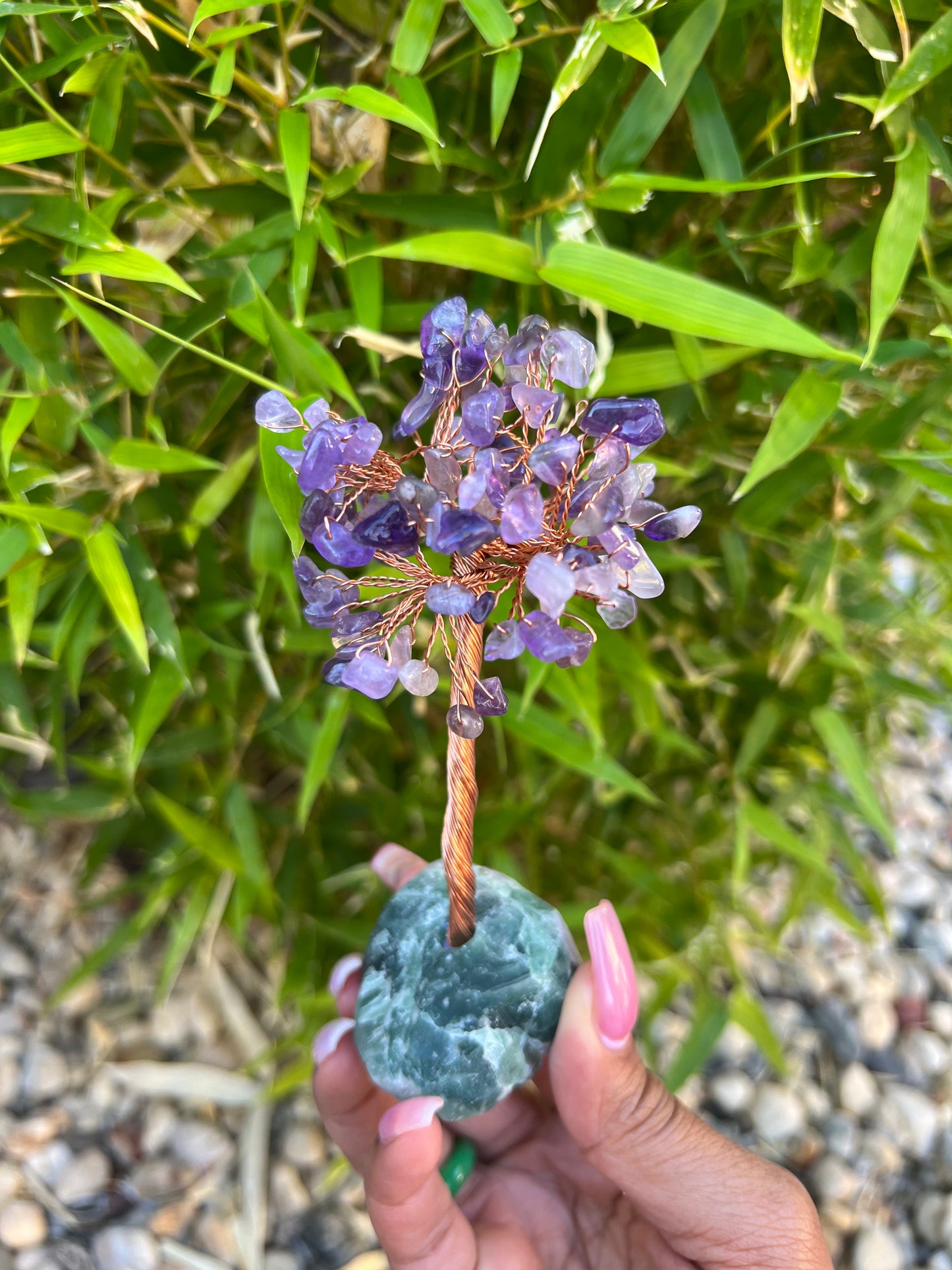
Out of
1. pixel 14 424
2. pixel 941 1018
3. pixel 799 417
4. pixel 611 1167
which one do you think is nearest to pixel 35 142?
pixel 14 424

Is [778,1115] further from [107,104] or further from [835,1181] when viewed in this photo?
[107,104]

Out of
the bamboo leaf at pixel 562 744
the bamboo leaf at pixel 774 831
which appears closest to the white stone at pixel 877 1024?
the bamboo leaf at pixel 774 831

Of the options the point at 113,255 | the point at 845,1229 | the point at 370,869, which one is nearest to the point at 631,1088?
the point at 370,869

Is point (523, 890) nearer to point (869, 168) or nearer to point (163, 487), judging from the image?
point (163, 487)

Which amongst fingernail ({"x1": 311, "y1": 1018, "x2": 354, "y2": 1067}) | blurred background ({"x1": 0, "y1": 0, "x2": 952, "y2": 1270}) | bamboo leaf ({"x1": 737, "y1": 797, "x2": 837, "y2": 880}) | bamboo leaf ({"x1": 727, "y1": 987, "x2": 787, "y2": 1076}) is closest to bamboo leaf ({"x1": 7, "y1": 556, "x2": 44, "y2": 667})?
blurred background ({"x1": 0, "y1": 0, "x2": 952, "y2": 1270})

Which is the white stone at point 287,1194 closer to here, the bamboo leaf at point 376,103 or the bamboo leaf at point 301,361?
the bamboo leaf at point 301,361

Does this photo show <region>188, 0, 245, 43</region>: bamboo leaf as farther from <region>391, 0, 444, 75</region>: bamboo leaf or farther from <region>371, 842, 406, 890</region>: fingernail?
<region>371, 842, 406, 890</region>: fingernail
